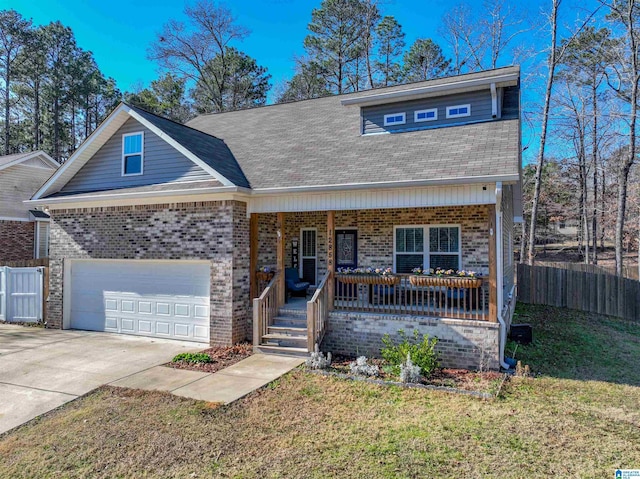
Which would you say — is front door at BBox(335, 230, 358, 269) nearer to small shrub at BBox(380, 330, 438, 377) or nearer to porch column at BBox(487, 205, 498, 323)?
small shrub at BBox(380, 330, 438, 377)

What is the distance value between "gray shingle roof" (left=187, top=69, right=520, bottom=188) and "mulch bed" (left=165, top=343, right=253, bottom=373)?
12.2ft

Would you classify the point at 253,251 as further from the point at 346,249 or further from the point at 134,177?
the point at 134,177

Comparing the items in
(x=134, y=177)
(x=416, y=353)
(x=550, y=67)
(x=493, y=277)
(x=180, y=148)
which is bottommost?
(x=416, y=353)

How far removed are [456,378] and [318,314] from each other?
117 inches

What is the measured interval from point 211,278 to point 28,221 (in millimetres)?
15881

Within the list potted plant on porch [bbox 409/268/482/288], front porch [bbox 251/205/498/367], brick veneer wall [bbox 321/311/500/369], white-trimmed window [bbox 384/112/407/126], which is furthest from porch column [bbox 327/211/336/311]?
white-trimmed window [bbox 384/112/407/126]

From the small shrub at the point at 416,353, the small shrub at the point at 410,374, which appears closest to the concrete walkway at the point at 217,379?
the small shrub at the point at 416,353

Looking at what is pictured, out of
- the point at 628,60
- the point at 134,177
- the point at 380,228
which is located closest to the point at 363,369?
the point at 380,228

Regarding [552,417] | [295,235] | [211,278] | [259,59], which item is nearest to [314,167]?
[295,235]

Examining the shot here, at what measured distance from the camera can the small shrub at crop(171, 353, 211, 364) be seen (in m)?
8.46

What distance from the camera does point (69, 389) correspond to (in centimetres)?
698

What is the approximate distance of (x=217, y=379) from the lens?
24.4 feet

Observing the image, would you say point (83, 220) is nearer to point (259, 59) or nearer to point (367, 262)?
point (367, 262)

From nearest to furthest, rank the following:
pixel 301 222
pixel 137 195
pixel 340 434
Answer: pixel 340 434 → pixel 137 195 → pixel 301 222
